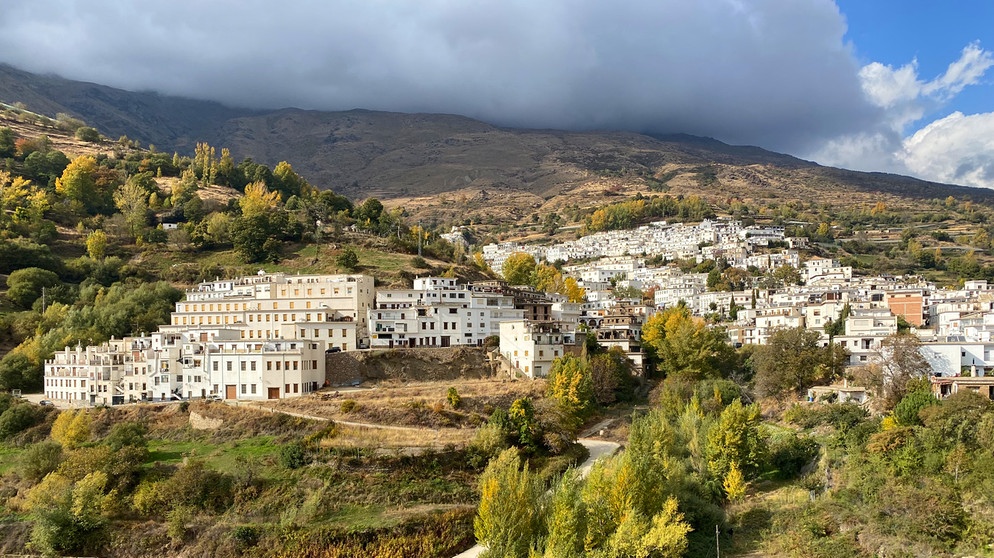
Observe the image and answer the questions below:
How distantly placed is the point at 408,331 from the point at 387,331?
1.28m

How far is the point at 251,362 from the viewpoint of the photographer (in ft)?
145

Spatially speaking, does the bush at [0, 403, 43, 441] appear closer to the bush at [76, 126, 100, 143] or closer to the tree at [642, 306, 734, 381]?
the tree at [642, 306, 734, 381]

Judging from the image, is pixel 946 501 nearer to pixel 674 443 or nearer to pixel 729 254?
pixel 674 443

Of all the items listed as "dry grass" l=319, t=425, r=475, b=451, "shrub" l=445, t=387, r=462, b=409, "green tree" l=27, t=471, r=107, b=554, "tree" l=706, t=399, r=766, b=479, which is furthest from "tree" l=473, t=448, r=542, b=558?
"green tree" l=27, t=471, r=107, b=554

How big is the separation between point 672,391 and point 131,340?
31.5 m

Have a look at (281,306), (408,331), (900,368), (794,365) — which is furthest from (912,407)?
(281,306)

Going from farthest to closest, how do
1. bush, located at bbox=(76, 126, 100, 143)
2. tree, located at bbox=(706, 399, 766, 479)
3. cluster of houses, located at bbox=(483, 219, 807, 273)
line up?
bush, located at bbox=(76, 126, 100, 143) → cluster of houses, located at bbox=(483, 219, 807, 273) → tree, located at bbox=(706, 399, 766, 479)

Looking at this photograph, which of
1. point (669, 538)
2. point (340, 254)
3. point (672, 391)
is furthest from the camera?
point (340, 254)

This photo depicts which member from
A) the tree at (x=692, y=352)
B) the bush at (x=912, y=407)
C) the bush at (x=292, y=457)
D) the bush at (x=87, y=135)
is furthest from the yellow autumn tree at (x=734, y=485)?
the bush at (x=87, y=135)

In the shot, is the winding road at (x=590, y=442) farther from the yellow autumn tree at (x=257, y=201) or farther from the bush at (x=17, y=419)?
the yellow autumn tree at (x=257, y=201)

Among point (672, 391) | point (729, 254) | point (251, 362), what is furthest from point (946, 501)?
point (729, 254)

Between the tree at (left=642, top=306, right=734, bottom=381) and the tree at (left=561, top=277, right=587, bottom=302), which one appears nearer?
the tree at (left=642, top=306, right=734, bottom=381)

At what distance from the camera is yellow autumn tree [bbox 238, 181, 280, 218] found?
76.8 metres

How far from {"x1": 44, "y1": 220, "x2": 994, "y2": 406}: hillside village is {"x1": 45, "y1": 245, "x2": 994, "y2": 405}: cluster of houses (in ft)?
0.24
